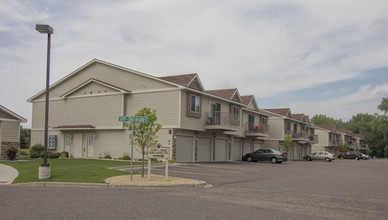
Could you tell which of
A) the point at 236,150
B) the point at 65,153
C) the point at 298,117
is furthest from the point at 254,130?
the point at 65,153

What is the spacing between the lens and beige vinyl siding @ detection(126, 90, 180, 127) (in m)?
28.8

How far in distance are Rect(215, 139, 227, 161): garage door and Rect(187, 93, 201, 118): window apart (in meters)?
5.59

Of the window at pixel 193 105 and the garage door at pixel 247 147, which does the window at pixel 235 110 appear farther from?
the window at pixel 193 105

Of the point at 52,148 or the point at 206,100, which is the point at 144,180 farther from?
the point at 52,148

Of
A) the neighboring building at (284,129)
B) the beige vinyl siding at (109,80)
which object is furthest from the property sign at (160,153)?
the neighboring building at (284,129)

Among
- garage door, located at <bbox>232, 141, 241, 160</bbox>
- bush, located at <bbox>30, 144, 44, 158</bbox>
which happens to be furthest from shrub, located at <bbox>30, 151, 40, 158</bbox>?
garage door, located at <bbox>232, 141, 241, 160</bbox>

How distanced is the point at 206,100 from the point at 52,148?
1551cm

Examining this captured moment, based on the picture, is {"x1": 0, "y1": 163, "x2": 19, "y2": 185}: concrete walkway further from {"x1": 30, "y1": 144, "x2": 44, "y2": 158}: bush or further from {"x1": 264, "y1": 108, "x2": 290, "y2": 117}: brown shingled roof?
{"x1": 264, "y1": 108, "x2": 290, "y2": 117}: brown shingled roof

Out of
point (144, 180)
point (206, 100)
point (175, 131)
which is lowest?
point (144, 180)

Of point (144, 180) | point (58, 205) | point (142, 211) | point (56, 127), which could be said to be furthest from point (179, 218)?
point (56, 127)

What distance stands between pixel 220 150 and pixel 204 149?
3.23 m

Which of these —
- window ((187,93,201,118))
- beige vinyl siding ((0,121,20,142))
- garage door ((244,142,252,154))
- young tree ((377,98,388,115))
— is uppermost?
young tree ((377,98,388,115))

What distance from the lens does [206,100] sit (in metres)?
32.4

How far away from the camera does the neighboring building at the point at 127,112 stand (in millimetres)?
29266
